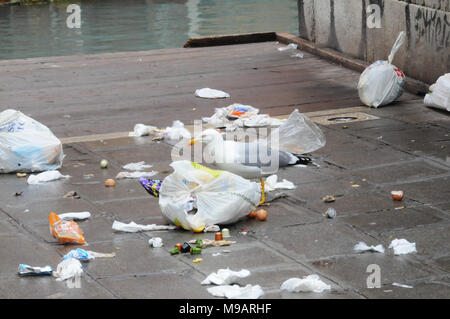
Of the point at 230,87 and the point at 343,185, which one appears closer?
the point at 343,185

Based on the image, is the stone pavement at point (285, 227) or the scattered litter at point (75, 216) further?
the scattered litter at point (75, 216)

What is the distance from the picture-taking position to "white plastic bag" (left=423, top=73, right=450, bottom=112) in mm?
8117

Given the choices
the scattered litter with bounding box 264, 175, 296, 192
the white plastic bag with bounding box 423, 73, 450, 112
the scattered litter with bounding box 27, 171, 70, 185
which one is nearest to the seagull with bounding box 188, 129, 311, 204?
the scattered litter with bounding box 264, 175, 296, 192

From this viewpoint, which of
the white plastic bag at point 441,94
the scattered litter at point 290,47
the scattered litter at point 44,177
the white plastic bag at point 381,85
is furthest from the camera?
the scattered litter at point 290,47

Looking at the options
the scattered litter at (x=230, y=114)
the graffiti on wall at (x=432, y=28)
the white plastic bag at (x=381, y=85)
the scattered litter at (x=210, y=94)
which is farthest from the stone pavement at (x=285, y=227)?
the scattered litter at (x=210, y=94)

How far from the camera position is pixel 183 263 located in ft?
15.4

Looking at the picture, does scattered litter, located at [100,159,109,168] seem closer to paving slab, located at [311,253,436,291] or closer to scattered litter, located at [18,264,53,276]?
scattered litter, located at [18,264,53,276]

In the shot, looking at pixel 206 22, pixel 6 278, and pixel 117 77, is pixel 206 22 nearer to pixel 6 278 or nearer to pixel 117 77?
pixel 117 77

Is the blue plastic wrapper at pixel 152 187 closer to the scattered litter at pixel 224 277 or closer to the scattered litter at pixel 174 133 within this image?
the scattered litter at pixel 224 277

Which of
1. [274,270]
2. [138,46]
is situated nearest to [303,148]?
[274,270]

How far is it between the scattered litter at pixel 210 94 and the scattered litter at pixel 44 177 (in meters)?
3.15

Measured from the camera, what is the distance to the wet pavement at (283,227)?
173 inches

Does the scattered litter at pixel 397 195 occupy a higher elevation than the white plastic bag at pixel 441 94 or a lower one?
lower

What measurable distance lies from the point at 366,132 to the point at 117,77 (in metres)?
4.29
